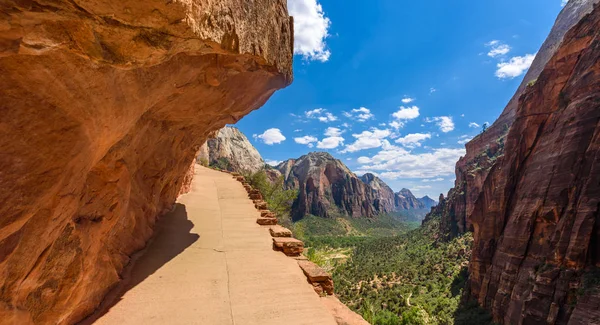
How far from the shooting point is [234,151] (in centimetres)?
10069

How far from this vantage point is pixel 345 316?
612 cm

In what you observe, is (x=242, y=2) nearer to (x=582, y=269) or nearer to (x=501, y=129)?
(x=582, y=269)

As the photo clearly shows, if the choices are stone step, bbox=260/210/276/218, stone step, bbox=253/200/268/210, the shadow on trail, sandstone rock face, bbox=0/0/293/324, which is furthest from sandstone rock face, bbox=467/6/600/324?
sandstone rock face, bbox=0/0/293/324

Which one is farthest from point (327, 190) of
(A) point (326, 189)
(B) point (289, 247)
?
(B) point (289, 247)

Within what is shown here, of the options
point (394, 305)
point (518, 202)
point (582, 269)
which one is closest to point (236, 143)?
point (394, 305)

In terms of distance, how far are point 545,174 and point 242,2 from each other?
34.6 meters

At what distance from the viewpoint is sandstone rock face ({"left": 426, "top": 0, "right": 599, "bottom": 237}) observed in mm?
66000

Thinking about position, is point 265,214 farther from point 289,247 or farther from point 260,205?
point 289,247

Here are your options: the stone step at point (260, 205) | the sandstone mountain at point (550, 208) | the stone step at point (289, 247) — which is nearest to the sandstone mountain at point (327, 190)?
the sandstone mountain at point (550, 208)

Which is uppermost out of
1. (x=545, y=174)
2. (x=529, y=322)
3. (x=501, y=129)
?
(x=501, y=129)

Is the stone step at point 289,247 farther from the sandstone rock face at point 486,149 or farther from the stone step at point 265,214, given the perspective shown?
the sandstone rock face at point 486,149

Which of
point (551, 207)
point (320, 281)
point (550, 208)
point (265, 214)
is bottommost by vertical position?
point (320, 281)

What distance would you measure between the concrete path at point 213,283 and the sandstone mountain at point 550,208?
2379 centimetres

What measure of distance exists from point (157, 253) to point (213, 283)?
2566 millimetres
